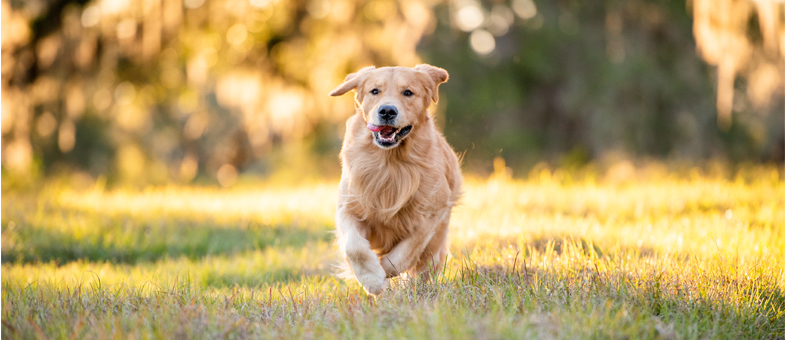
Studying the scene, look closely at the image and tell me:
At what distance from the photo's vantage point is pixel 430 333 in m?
2.27

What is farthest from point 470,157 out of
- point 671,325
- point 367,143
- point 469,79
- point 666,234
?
point 671,325

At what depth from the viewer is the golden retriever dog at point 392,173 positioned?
333cm

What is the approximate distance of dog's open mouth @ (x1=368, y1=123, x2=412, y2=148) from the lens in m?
3.27

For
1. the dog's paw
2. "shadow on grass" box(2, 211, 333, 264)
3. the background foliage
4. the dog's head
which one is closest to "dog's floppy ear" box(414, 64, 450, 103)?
Result: the dog's head

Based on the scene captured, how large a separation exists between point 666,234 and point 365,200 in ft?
8.55

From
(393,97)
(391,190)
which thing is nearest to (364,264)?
(391,190)

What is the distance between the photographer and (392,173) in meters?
3.47

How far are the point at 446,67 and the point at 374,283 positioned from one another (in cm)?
835

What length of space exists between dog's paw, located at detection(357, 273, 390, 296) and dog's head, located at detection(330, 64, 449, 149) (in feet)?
2.43

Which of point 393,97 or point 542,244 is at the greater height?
point 393,97

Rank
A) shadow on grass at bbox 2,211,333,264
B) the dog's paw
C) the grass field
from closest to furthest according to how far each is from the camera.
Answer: the grass field, the dog's paw, shadow on grass at bbox 2,211,333,264

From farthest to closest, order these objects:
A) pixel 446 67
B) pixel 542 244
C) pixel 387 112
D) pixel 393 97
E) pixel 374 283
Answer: pixel 446 67 → pixel 542 244 → pixel 393 97 → pixel 387 112 → pixel 374 283

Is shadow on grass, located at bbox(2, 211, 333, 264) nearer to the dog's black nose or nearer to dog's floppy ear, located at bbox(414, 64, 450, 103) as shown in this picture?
dog's floppy ear, located at bbox(414, 64, 450, 103)

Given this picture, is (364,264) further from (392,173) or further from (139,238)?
(139,238)
